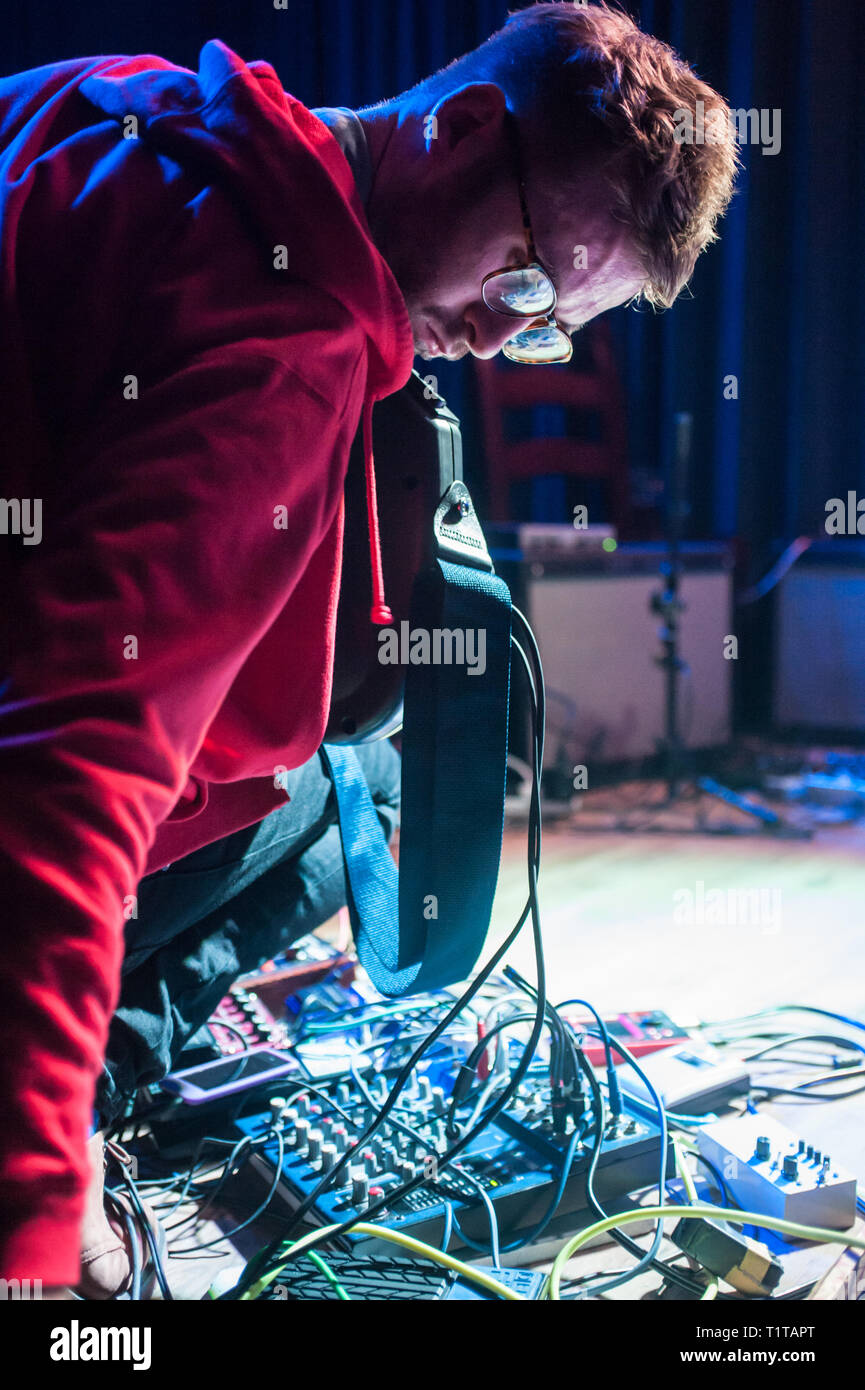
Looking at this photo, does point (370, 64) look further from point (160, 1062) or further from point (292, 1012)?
point (160, 1062)

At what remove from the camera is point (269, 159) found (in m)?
0.58

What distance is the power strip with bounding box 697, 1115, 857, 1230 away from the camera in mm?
841

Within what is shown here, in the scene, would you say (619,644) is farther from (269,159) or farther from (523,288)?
(269,159)

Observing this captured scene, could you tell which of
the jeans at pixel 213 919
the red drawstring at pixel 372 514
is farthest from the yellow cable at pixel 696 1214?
the red drawstring at pixel 372 514

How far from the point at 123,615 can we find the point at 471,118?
46cm

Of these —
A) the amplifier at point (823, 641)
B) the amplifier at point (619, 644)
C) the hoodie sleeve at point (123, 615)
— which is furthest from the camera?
the amplifier at point (823, 641)

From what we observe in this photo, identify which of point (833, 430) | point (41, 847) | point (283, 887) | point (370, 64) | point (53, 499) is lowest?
point (283, 887)

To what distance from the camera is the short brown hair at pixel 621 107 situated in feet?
2.31

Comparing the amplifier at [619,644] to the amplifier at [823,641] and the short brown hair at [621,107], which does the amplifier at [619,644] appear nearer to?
the amplifier at [823,641]

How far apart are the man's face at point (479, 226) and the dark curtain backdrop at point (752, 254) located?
2198mm

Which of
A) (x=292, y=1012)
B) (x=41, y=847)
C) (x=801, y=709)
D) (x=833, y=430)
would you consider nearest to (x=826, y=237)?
(x=833, y=430)

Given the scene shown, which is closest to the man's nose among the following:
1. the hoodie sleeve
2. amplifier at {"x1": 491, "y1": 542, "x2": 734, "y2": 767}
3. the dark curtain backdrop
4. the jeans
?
the hoodie sleeve
